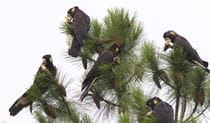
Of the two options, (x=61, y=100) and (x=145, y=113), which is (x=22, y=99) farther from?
(x=145, y=113)

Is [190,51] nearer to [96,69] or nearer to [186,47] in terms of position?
[186,47]

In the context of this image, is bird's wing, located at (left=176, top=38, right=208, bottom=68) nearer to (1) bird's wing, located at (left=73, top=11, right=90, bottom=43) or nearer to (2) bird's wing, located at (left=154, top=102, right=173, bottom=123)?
(2) bird's wing, located at (left=154, top=102, right=173, bottom=123)

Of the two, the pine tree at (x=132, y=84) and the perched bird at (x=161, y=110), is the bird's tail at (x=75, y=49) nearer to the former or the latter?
the pine tree at (x=132, y=84)

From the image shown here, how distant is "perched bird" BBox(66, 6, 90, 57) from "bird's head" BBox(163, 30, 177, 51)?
2.75 feet

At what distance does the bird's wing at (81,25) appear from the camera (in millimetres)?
10578

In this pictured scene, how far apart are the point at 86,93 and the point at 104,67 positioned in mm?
419

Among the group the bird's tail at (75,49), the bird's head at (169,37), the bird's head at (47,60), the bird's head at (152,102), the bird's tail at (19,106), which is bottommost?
the bird's tail at (19,106)

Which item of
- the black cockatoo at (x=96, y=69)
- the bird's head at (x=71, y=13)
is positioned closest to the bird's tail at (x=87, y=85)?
the black cockatoo at (x=96, y=69)

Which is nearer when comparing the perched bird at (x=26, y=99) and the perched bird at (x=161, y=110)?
the perched bird at (x=161, y=110)

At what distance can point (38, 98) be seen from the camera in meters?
9.95

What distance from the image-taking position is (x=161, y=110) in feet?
31.3

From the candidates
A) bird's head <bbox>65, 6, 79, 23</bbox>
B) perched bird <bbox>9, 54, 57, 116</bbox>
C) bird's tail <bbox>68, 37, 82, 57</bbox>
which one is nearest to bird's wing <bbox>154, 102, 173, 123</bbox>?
perched bird <bbox>9, 54, 57, 116</bbox>

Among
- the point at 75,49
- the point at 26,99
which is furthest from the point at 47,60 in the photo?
the point at 26,99

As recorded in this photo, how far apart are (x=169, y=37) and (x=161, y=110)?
3.81 ft
